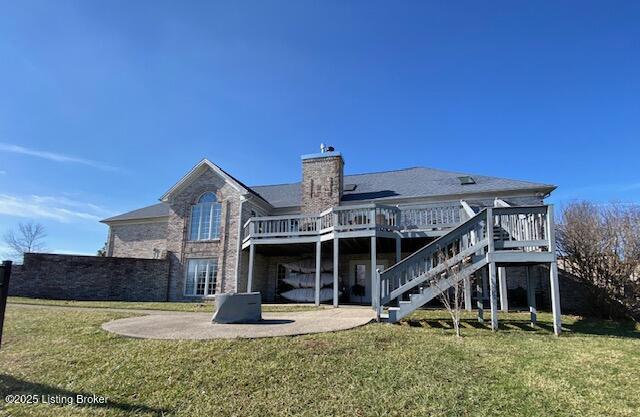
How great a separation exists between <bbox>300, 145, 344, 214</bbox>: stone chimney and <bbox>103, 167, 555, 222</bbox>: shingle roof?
0.97m

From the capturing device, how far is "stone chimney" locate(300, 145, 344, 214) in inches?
739

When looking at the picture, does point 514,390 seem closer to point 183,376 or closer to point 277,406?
point 277,406

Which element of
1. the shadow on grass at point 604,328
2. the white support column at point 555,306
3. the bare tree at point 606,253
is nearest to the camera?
the white support column at point 555,306

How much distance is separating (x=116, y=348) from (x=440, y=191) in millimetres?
14723

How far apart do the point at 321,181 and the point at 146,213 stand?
39.8 feet

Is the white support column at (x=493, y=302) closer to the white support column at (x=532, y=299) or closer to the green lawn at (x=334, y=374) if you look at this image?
the green lawn at (x=334, y=374)

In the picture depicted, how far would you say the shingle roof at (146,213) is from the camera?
2264 cm

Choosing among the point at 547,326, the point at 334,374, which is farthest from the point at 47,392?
the point at 547,326

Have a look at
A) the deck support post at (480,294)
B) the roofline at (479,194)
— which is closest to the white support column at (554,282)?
the deck support post at (480,294)

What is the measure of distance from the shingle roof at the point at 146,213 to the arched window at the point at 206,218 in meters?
3.75

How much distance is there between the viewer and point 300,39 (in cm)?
1088

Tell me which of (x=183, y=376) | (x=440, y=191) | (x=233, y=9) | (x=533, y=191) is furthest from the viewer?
(x=440, y=191)

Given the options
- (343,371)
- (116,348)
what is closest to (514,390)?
(343,371)

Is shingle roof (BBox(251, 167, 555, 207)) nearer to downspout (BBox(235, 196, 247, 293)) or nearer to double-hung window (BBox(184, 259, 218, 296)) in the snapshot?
downspout (BBox(235, 196, 247, 293))
